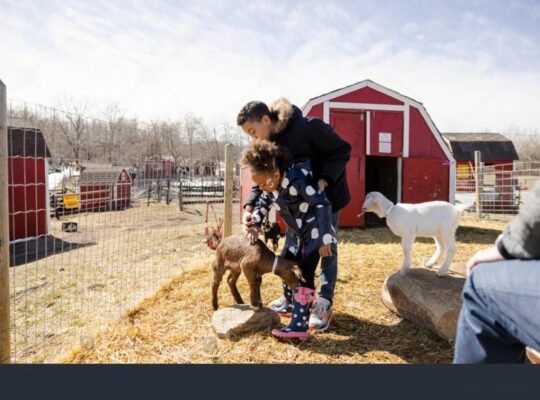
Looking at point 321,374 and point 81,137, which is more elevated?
point 81,137

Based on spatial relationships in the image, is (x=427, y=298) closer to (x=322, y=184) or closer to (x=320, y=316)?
(x=320, y=316)

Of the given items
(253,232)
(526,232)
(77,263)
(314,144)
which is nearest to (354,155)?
(314,144)

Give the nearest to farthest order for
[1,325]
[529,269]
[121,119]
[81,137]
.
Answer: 1. [529,269]
2. [1,325]
3. [81,137]
4. [121,119]

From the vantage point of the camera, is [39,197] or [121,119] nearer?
[121,119]

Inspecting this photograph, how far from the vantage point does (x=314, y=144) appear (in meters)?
3.00

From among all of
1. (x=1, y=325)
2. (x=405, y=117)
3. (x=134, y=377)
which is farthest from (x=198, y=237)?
(x=134, y=377)

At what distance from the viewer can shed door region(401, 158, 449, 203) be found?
9.52 meters

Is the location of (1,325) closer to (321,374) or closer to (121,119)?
(321,374)

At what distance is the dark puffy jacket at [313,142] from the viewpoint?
9.74ft

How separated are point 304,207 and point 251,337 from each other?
1.08 m

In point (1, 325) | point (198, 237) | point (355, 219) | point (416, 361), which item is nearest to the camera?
point (1, 325)

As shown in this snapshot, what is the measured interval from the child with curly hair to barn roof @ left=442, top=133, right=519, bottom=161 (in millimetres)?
29955

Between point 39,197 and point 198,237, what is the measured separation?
556cm

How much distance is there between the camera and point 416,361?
271 centimetres
